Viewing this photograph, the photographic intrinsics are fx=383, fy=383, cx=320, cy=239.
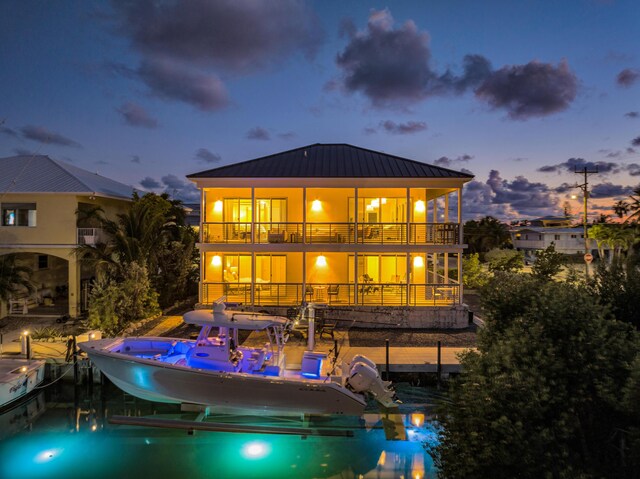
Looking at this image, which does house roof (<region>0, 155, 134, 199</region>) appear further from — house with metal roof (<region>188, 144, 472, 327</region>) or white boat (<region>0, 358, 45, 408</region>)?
white boat (<region>0, 358, 45, 408</region>)

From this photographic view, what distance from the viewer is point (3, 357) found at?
13.0 m

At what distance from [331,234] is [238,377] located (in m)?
10.6

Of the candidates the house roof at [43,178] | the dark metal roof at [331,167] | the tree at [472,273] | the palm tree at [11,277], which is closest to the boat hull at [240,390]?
the dark metal roof at [331,167]

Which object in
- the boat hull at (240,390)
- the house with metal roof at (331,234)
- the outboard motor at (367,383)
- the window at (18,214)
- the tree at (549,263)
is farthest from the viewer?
the window at (18,214)

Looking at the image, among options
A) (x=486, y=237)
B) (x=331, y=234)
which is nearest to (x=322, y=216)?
(x=331, y=234)

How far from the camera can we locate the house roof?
19.0 meters

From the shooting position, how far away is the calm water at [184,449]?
9.06 meters

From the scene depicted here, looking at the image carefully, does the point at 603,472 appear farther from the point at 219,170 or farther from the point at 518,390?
the point at 219,170

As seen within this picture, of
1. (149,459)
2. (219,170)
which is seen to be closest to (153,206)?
(219,170)

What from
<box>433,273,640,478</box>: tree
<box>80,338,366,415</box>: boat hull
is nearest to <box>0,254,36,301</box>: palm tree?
<box>80,338,366,415</box>: boat hull

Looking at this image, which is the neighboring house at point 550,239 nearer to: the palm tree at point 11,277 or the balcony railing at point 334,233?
the balcony railing at point 334,233

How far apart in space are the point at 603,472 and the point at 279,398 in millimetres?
7129

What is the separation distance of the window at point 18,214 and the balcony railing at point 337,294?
9.52 metres

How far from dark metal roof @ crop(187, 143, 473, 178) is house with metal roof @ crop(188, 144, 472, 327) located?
5cm
